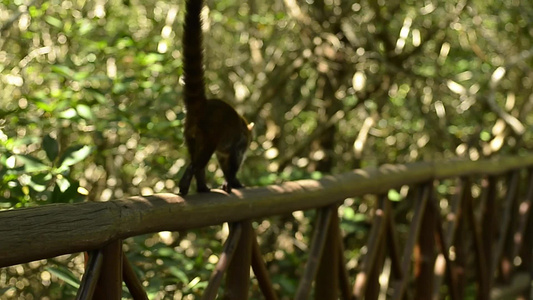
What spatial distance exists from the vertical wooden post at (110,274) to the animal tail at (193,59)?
0.72m

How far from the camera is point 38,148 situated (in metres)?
4.14

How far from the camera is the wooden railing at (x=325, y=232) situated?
144 centimetres

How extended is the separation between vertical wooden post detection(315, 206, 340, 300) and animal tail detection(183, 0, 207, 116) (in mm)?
518

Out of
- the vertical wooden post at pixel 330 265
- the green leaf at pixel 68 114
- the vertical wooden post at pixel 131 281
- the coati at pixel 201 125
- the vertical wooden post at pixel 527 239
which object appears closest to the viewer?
the vertical wooden post at pixel 131 281

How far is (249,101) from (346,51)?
64 centimetres

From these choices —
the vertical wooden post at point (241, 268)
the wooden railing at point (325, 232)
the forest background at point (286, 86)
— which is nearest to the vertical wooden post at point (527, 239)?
the wooden railing at point (325, 232)

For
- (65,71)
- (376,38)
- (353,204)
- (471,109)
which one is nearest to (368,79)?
(376,38)

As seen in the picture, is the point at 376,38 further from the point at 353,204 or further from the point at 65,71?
the point at 65,71

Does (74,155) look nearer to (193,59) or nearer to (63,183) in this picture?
(63,183)

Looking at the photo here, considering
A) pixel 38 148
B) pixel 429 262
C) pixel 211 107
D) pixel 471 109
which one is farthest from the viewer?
pixel 471 109

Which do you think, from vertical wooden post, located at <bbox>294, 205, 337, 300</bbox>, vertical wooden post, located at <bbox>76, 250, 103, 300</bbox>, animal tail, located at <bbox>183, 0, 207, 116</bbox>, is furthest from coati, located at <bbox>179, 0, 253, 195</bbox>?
vertical wooden post, located at <bbox>76, 250, 103, 300</bbox>

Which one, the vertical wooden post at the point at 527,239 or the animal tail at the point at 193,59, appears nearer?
the animal tail at the point at 193,59

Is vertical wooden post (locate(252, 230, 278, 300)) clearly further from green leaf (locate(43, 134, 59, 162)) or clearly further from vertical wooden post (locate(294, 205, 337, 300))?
green leaf (locate(43, 134, 59, 162))

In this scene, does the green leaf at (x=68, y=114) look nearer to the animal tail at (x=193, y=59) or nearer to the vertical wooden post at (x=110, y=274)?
the animal tail at (x=193, y=59)
